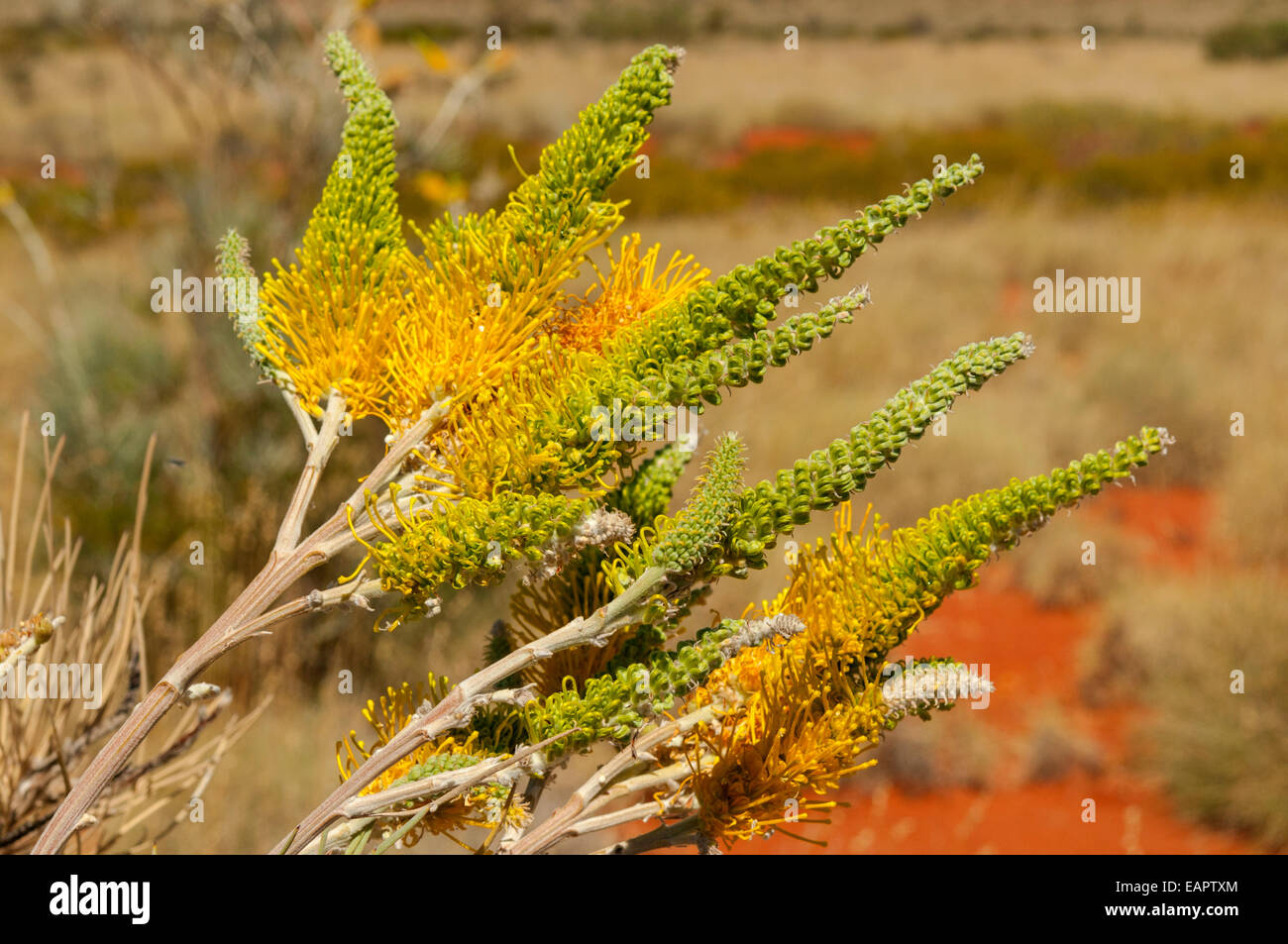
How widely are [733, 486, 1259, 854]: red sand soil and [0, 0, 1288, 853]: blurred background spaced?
0.02 m

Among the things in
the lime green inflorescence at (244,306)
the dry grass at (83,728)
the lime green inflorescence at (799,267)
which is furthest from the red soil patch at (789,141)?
the lime green inflorescence at (799,267)

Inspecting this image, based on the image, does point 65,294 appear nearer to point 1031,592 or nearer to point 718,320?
point 1031,592

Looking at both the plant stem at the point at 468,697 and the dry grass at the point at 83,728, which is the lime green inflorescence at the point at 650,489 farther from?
the dry grass at the point at 83,728

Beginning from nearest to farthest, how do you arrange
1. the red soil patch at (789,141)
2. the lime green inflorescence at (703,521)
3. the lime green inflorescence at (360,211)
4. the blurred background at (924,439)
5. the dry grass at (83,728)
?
the lime green inflorescence at (703,521), the lime green inflorescence at (360,211), the dry grass at (83,728), the blurred background at (924,439), the red soil patch at (789,141)

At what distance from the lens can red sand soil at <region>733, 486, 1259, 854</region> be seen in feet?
12.9

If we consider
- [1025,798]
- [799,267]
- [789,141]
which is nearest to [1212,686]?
[1025,798]

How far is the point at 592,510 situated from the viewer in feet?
1.90

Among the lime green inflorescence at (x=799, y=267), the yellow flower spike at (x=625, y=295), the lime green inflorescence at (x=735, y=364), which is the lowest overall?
the lime green inflorescence at (x=735, y=364)

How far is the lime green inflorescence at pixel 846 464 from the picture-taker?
0.54 meters

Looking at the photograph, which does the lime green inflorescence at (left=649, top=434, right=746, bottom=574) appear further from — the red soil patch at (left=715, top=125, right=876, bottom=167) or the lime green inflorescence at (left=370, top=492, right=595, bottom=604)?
the red soil patch at (left=715, top=125, right=876, bottom=167)

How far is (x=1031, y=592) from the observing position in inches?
229

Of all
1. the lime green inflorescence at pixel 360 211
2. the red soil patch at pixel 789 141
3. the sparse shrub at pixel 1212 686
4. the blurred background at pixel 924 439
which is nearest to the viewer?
the lime green inflorescence at pixel 360 211

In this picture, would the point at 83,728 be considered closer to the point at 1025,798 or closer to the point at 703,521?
the point at 703,521

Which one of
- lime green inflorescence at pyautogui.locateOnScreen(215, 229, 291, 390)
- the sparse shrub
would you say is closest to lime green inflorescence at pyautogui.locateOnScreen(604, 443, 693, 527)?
lime green inflorescence at pyautogui.locateOnScreen(215, 229, 291, 390)
